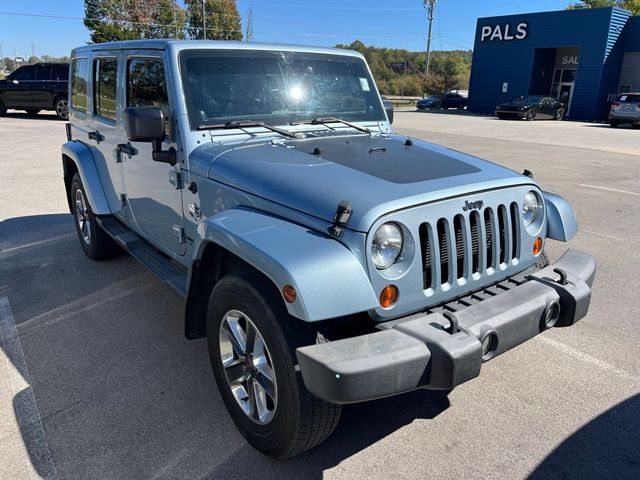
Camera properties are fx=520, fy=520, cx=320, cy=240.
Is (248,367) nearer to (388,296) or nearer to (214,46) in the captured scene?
(388,296)

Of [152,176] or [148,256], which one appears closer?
[152,176]

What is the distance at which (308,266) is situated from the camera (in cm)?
212

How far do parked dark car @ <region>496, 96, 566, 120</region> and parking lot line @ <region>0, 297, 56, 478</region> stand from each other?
93.3 ft

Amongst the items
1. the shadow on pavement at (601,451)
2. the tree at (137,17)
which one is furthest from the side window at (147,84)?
the tree at (137,17)

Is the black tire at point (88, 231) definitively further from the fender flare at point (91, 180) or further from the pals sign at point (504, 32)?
the pals sign at point (504, 32)

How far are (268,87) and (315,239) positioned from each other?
1.62 meters

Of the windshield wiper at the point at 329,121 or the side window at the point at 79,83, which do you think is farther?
the side window at the point at 79,83

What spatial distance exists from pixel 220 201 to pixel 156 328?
1444mm

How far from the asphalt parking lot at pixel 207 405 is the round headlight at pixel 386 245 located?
1023 millimetres

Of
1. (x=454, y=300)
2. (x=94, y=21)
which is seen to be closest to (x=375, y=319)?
(x=454, y=300)

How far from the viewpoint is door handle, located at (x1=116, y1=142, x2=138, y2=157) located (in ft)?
12.9

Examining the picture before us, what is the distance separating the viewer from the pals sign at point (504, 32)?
32.4 metres

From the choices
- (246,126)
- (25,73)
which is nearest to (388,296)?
(246,126)

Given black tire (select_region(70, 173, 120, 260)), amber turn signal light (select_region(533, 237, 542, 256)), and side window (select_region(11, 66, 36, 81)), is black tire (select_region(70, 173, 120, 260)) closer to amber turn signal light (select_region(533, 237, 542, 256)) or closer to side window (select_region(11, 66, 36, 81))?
amber turn signal light (select_region(533, 237, 542, 256))
